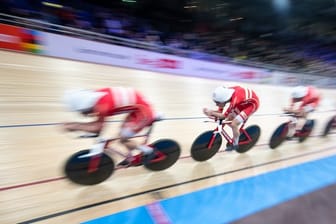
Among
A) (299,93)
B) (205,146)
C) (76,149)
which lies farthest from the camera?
(299,93)

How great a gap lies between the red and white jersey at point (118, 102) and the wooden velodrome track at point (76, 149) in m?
0.66

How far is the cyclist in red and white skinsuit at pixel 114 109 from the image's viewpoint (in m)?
1.72

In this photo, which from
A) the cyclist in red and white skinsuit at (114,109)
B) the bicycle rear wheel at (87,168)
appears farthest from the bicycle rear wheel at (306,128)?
the bicycle rear wheel at (87,168)

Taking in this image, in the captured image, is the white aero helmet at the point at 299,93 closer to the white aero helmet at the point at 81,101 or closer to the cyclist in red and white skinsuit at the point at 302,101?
the cyclist in red and white skinsuit at the point at 302,101

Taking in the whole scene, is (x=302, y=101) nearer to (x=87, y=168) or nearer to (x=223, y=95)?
(x=223, y=95)

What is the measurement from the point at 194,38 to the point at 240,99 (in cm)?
743

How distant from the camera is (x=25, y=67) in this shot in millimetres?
Result: 3973

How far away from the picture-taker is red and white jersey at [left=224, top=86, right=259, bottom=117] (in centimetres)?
249

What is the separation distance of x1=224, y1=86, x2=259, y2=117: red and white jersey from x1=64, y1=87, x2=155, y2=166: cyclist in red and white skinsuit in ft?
2.76

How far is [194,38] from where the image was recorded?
9477 mm

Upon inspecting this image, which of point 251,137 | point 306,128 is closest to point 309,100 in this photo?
point 306,128

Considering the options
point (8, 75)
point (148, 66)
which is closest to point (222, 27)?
point (148, 66)

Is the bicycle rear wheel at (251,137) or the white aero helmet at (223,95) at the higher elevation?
the white aero helmet at (223,95)

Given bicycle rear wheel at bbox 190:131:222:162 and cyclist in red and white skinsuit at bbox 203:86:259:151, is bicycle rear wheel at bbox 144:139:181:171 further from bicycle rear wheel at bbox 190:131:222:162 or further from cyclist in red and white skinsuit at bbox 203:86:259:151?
cyclist in red and white skinsuit at bbox 203:86:259:151
